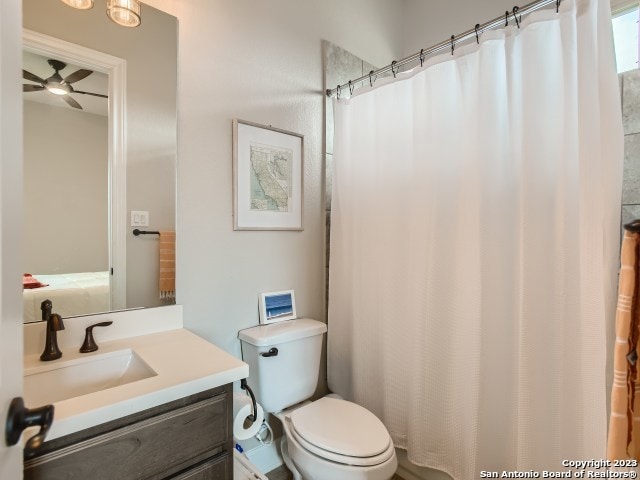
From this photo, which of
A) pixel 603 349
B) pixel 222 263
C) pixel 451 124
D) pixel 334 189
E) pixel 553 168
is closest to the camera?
pixel 603 349

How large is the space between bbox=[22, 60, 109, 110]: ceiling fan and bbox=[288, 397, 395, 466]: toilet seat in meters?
1.53

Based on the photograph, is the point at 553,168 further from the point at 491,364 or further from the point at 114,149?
the point at 114,149

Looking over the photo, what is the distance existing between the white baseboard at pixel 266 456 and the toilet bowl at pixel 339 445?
0.31 meters

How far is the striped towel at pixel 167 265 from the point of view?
4.42ft

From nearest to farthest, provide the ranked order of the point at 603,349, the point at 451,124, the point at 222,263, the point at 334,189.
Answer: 1. the point at 603,349
2. the point at 451,124
3. the point at 222,263
4. the point at 334,189

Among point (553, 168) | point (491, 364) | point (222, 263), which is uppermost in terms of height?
point (553, 168)

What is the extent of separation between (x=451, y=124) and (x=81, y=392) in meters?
1.68

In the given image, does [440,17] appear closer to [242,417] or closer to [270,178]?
[270,178]

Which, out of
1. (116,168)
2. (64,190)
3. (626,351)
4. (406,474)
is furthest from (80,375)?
(406,474)

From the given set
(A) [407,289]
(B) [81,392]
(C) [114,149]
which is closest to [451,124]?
(A) [407,289]

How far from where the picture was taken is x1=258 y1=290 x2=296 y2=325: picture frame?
5.38 feet

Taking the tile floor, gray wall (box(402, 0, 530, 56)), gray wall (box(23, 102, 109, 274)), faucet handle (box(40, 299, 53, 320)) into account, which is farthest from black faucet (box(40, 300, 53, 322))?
gray wall (box(402, 0, 530, 56))

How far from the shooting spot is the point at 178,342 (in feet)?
3.98

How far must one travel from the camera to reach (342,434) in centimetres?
128
